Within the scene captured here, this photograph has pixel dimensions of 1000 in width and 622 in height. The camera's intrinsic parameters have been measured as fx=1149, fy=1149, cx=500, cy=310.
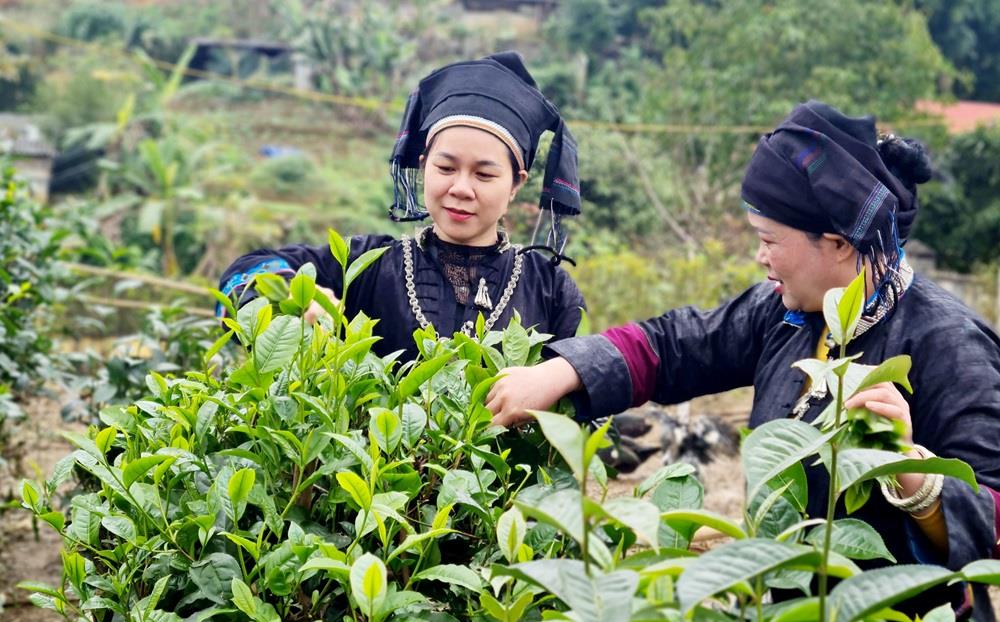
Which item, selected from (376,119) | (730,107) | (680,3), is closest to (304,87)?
(376,119)

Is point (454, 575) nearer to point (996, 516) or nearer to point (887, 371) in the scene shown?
point (887, 371)

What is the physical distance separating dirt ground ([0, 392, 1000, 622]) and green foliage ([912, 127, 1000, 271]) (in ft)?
39.8

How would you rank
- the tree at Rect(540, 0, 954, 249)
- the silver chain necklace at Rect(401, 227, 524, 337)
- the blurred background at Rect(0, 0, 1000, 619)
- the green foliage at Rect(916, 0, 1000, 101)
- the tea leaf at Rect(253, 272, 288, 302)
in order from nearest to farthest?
the tea leaf at Rect(253, 272, 288, 302) → the silver chain necklace at Rect(401, 227, 524, 337) → the blurred background at Rect(0, 0, 1000, 619) → the tree at Rect(540, 0, 954, 249) → the green foliage at Rect(916, 0, 1000, 101)

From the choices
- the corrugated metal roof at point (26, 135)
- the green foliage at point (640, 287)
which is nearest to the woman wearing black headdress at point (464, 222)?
the green foliage at point (640, 287)

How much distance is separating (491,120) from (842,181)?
0.67 meters

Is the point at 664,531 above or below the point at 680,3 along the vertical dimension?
below

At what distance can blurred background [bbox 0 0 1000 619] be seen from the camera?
4.65 m

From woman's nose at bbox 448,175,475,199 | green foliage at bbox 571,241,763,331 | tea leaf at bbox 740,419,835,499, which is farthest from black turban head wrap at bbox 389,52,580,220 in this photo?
green foliage at bbox 571,241,763,331

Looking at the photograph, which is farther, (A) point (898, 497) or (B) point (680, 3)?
(B) point (680, 3)

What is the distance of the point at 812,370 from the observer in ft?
3.07

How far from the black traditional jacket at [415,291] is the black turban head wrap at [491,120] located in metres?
0.11

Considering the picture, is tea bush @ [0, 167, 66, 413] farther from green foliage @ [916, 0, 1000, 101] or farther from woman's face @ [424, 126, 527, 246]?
green foliage @ [916, 0, 1000, 101]

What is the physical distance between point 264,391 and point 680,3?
14882 millimetres

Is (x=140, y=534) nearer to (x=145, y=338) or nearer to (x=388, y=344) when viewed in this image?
(x=388, y=344)
